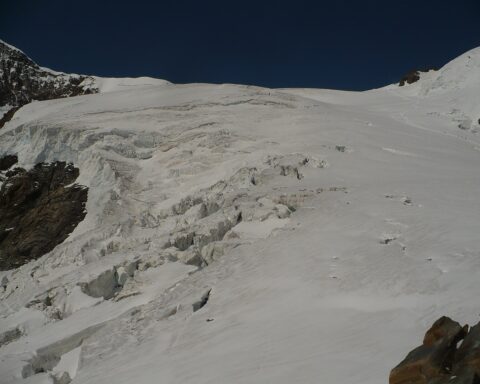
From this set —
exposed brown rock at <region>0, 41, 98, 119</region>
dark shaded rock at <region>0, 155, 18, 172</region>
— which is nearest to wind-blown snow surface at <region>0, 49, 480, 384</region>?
dark shaded rock at <region>0, 155, 18, 172</region>

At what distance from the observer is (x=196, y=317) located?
14.0 m

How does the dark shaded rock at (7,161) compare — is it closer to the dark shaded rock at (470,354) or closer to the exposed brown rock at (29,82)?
the exposed brown rock at (29,82)

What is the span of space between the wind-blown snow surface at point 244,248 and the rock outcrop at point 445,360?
3.38ft

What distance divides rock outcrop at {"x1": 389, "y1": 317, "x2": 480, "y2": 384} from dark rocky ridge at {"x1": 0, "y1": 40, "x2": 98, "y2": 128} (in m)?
55.3

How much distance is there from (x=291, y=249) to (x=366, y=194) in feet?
19.1

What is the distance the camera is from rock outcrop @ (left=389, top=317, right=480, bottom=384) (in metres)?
6.57

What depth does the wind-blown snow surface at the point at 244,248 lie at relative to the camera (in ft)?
A: 36.9

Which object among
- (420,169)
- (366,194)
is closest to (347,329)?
(366,194)

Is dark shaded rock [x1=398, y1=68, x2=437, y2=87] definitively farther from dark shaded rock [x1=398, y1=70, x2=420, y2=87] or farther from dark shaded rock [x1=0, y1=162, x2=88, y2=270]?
dark shaded rock [x1=0, y1=162, x2=88, y2=270]

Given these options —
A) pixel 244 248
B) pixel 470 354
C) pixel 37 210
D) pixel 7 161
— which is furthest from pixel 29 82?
pixel 470 354

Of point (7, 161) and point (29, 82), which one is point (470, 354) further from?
point (29, 82)

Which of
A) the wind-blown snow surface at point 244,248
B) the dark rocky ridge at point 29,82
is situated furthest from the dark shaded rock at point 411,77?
the dark rocky ridge at point 29,82

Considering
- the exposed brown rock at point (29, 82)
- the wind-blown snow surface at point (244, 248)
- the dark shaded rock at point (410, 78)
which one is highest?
the exposed brown rock at point (29, 82)

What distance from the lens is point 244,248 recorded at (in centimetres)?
1778
